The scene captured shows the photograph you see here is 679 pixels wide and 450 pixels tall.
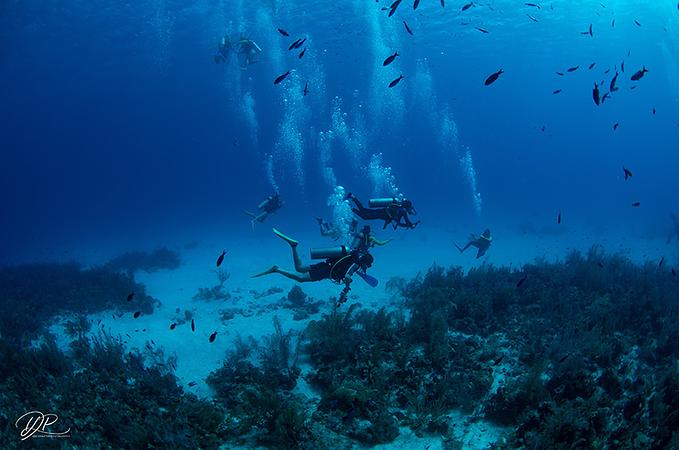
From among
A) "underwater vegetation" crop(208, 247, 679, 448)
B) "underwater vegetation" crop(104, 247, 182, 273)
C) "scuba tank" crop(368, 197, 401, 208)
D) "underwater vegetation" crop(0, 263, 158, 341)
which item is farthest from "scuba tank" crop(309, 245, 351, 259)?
"underwater vegetation" crop(104, 247, 182, 273)

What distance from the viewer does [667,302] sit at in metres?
8.32

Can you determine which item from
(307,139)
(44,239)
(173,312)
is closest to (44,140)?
(307,139)

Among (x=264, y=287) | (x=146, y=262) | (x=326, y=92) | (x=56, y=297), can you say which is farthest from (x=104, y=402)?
(x=326, y=92)

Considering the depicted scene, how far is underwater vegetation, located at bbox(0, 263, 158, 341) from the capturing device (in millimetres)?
10359

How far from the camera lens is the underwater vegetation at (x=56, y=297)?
34.0 ft

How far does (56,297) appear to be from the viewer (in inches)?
495

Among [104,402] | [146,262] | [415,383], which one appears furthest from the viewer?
[146,262]

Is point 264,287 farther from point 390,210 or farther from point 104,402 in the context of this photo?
point 104,402

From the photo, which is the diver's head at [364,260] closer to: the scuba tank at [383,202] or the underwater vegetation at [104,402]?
the scuba tank at [383,202]

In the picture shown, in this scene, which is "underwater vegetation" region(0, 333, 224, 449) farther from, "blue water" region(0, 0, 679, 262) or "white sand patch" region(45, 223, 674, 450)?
"blue water" region(0, 0, 679, 262)

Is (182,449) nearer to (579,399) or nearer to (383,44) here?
(579,399)

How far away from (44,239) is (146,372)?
45674 millimetres

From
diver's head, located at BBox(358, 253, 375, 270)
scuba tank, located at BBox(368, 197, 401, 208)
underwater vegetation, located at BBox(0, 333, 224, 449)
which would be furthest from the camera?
scuba tank, located at BBox(368, 197, 401, 208)

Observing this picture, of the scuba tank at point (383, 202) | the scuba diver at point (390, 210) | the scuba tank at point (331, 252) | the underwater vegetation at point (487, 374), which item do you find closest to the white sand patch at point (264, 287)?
the underwater vegetation at point (487, 374)
